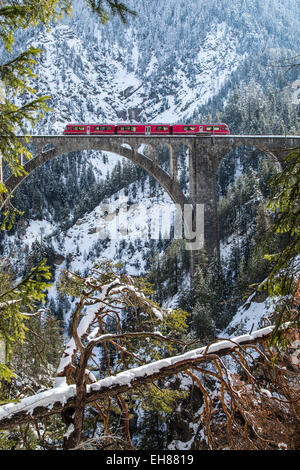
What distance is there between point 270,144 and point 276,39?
172112mm

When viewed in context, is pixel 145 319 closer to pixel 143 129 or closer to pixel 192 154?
pixel 192 154

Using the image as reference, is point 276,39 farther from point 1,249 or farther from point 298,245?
point 298,245

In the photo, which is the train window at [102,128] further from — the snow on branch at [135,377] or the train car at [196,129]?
the snow on branch at [135,377]

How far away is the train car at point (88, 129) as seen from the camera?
23.9 metres

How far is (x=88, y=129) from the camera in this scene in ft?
78.3

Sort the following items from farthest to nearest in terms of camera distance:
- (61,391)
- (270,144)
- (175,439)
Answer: (270,144) → (175,439) → (61,391)

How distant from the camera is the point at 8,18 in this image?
3596mm

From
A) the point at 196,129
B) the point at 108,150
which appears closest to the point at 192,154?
the point at 196,129

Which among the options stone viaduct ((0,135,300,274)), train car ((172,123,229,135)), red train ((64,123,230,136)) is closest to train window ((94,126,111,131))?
red train ((64,123,230,136))

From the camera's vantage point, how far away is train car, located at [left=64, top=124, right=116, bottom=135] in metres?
23.9

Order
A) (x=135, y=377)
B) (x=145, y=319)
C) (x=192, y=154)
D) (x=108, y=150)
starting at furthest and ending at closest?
(x=192, y=154)
(x=108, y=150)
(x=145, y=319)
(x=135, y=377)

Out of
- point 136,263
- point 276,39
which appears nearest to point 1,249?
point 136,263

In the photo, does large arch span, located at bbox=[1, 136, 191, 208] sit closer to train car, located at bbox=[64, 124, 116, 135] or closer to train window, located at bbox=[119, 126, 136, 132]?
train car, located at bbox=[64, 124, 116, 135]

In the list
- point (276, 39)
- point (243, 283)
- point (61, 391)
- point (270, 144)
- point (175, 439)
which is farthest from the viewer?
point (276, 39)
